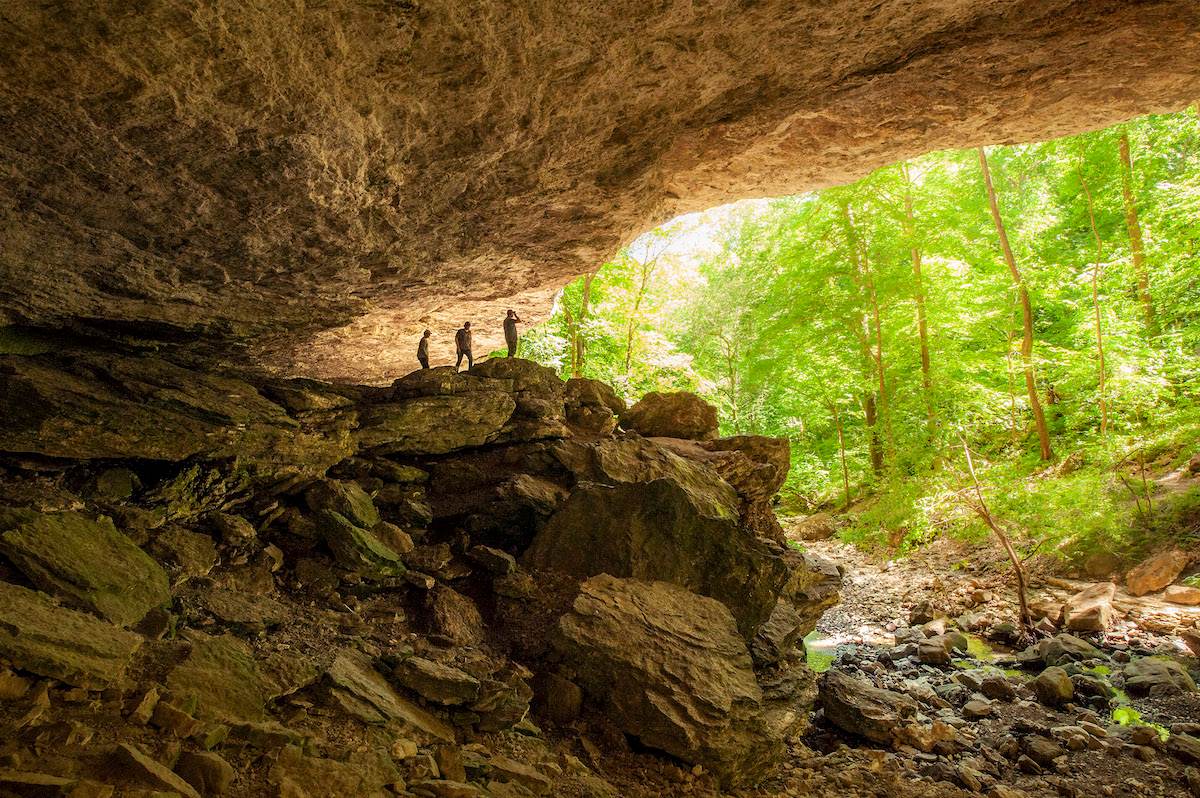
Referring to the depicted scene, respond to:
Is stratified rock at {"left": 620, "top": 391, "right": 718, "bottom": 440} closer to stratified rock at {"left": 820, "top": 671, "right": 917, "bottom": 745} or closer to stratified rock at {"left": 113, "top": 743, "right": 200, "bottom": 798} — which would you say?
stratified rock at {"left": 820, "top": 671, "right": 917, "bottom": 745}

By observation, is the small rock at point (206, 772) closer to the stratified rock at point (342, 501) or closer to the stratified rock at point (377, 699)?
the stratified rock at point (377, 699)

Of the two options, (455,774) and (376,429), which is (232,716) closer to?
(455,774)

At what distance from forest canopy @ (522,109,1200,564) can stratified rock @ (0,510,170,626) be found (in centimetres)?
1368

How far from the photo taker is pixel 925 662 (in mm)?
9922

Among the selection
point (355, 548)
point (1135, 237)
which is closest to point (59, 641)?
point (355, 548)

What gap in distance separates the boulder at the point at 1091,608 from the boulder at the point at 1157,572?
1.19ft

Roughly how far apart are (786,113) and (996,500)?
9.40 metres

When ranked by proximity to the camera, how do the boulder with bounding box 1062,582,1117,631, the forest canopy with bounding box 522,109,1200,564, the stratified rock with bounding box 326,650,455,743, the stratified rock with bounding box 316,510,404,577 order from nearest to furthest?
the stratified rock with bounding box 326,650,455,743, the stratified rock with bounding box 316,510,404,577, the boulder with bounding box 1062,582,1117,631, the forest canopy with bounding box 522,109,1200,564

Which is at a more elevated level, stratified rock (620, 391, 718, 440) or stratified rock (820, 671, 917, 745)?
stratified rock (620, 391, 718, 440)

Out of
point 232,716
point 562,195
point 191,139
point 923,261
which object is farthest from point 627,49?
point 923,261

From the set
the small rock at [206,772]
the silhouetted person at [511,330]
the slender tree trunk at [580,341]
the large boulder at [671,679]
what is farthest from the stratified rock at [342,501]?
the slender tree trunk at [580,341]

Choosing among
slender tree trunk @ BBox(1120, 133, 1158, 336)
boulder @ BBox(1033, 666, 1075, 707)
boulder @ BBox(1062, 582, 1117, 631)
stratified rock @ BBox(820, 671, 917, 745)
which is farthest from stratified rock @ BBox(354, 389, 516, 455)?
slender tree trunk @ BBox(1120, 133, 1158, 336)

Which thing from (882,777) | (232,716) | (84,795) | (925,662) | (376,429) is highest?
(376,429)

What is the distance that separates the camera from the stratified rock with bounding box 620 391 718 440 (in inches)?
477
